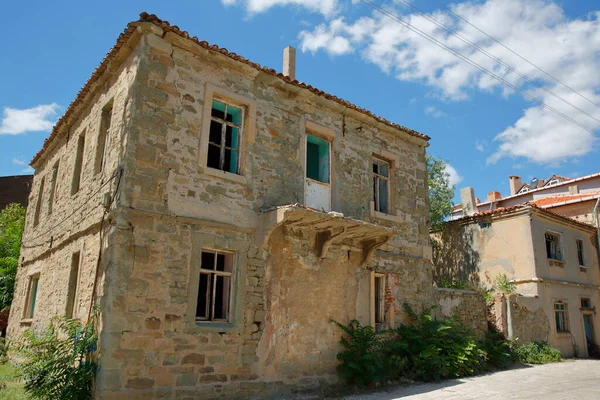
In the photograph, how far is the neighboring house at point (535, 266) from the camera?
1576 cm

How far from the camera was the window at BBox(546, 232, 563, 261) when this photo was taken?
1770cm

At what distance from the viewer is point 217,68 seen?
9250 mm

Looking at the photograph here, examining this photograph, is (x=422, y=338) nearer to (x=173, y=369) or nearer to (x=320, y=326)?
(x=320, y=326)

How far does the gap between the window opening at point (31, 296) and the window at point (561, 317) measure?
1688cm

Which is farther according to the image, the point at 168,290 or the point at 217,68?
the point at 217,68

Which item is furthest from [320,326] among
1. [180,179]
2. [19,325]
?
[19,325]

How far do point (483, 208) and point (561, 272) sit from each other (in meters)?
12.5

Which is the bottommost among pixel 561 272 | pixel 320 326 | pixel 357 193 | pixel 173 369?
pixel 173 369

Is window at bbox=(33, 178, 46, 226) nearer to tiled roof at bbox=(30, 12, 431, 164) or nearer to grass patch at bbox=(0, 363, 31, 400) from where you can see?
tiled roof at bbox=(30, 12, 431, 164)

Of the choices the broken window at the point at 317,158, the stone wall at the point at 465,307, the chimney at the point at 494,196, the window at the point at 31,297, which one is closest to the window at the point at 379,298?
the stone wall at the point at 465,307

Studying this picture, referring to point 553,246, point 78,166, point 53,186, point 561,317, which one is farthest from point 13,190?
point 561,317

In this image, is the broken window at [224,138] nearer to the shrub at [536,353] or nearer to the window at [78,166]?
the window at [78,166]

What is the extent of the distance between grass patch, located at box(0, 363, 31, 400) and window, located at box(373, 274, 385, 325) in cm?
729

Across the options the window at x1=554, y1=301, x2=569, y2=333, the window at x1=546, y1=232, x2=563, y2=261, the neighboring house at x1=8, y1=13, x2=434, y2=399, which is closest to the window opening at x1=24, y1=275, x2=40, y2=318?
the neighboring house at x1=8, y1=13, x2=434, y2=399
